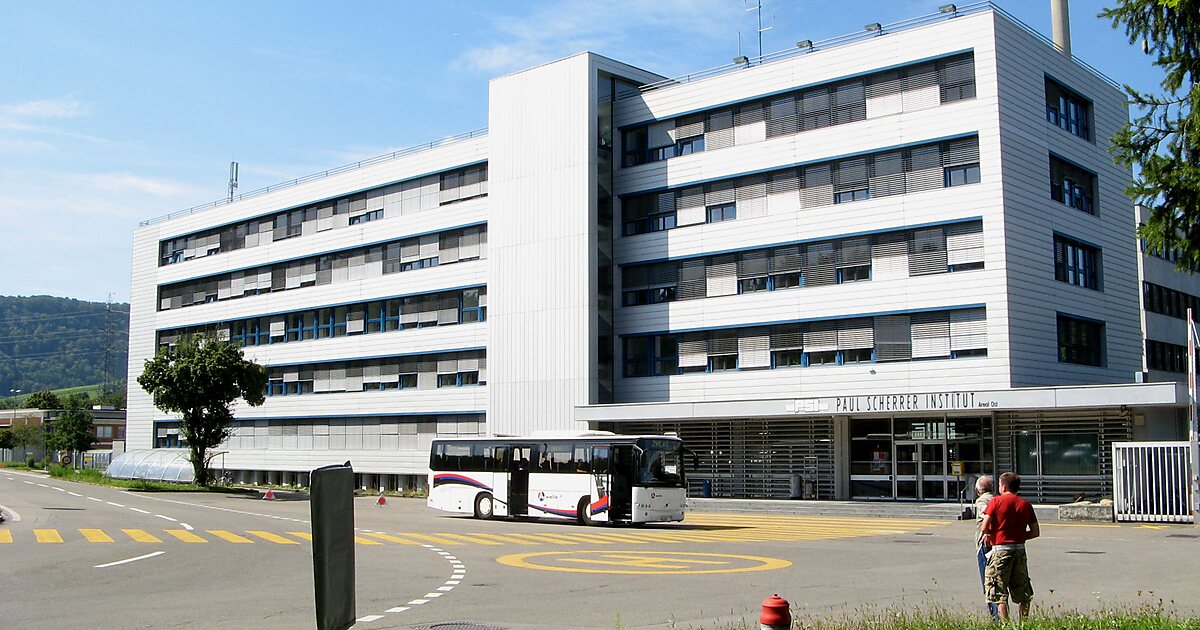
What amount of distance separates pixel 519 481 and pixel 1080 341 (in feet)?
71.0

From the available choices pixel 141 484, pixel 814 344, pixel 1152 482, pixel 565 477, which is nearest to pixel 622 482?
pixel 565 477

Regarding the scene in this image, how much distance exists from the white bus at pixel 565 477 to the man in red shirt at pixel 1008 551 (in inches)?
782

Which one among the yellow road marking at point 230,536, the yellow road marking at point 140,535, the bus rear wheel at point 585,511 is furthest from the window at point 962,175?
the yellow road marking at point 140,535

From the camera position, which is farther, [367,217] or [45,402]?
[45,402]

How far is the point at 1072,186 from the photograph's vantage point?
42781mm

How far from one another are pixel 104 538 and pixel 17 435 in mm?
106097

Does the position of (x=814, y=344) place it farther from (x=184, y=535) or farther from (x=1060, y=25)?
(x=184, y=535)

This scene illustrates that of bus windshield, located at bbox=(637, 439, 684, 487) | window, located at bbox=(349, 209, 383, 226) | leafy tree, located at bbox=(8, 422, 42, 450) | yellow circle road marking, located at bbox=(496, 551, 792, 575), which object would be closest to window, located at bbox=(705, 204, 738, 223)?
bus windshield, located at bbox=(637, 439, 684, 487)

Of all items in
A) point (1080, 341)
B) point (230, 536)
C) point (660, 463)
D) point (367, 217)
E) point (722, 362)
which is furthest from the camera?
point (367, 217)

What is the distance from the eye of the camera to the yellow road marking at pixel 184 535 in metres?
26.3

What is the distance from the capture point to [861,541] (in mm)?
26406

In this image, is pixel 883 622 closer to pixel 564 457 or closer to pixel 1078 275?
pixel 564 457

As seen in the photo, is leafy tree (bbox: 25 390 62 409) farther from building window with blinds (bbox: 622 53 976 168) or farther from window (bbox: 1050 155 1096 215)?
window (bbox: 1050 155 1096 215)

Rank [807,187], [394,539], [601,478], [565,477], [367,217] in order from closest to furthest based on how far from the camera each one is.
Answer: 1. [394,539]
2. [601,478]
3. [565,477]
4. [807,187]
5. [367,217]
